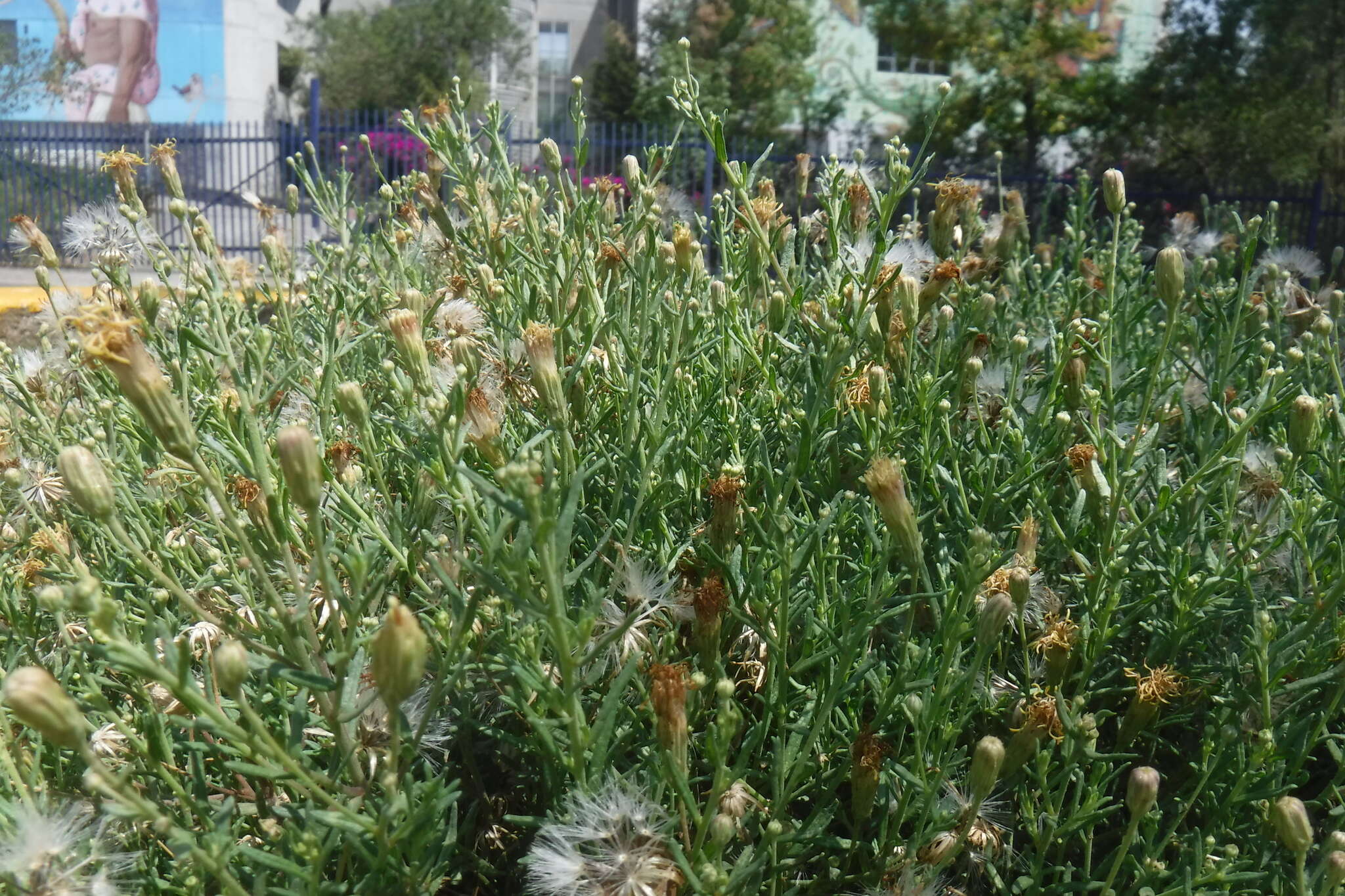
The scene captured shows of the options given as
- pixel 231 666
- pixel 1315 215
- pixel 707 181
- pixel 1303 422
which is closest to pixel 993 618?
pixel 1303 422

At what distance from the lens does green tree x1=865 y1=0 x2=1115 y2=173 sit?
1794 cm

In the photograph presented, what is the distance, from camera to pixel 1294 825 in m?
1.28

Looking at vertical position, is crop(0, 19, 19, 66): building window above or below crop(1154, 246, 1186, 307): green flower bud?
above

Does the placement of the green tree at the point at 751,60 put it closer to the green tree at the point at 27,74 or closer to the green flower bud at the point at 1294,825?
the green tree at the point at 27,74

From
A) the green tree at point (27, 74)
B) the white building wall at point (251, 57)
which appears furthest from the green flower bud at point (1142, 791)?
the white building wall at point (251, 57)

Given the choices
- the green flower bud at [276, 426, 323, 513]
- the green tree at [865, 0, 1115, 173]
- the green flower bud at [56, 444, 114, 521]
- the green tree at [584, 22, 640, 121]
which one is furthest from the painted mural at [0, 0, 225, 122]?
the green flower bud at [276, 426, 323, 513]

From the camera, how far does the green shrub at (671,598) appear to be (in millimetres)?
1208

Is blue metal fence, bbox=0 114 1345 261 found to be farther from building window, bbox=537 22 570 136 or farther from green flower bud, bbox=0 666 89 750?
building window, bbox=537 22 570 136

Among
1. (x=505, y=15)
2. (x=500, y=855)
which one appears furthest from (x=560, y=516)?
(x=505, y=15)

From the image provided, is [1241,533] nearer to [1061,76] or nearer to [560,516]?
[560,516]

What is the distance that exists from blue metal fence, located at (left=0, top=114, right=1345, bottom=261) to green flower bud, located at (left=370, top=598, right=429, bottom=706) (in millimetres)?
14088

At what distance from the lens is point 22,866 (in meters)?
1.16

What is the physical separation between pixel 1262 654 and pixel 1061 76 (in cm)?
1898

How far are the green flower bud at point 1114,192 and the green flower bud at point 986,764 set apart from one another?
1.13 m
